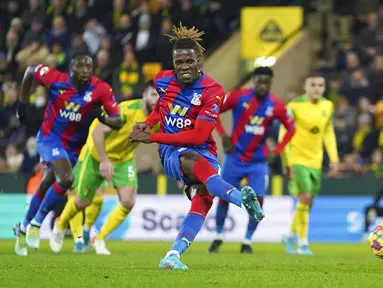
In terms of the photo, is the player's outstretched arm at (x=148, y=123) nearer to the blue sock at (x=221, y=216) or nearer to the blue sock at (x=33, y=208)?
the blue sock at (x=33, y=208)

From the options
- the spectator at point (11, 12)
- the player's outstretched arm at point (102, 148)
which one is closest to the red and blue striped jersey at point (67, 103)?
the player's outstretched arm at point (102, 148)

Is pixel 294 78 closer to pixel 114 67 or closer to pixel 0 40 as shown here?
pixel 114 67

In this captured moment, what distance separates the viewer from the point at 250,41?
70.0ft

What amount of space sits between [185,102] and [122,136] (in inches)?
153

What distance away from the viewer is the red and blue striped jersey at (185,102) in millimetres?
9186

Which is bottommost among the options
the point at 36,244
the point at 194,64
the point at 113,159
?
the point at 36,244

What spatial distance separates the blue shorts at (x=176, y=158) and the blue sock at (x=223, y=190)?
0.29 m

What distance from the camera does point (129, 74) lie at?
20.6 m

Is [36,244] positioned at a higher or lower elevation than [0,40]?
lower

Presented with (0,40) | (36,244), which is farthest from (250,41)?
(36,244)

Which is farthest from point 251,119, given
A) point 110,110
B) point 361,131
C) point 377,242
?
point 361,131

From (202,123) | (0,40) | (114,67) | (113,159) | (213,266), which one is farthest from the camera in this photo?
(0,40)

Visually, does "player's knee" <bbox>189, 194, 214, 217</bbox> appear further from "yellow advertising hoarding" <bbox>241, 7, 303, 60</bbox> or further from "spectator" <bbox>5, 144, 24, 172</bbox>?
"yellow advertising hoarding" <bbox>241, 7, 303, 60</bbox>

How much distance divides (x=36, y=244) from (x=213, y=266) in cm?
308
